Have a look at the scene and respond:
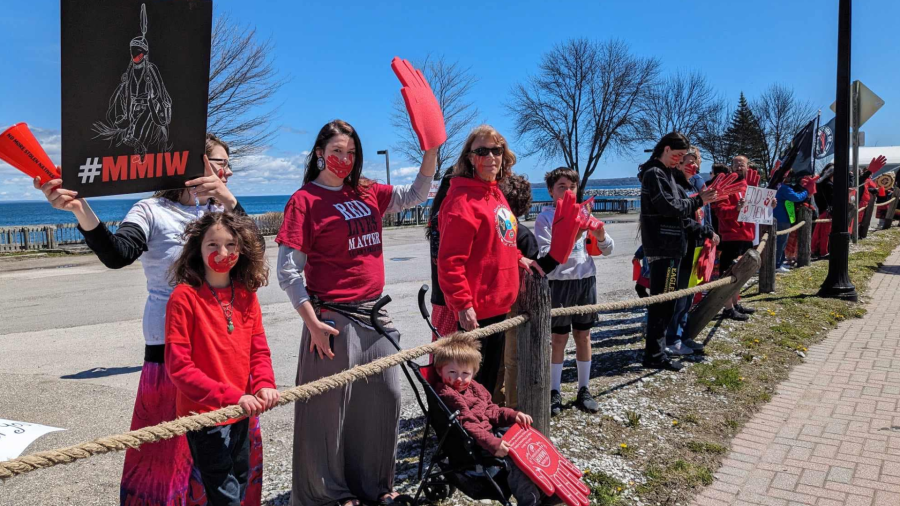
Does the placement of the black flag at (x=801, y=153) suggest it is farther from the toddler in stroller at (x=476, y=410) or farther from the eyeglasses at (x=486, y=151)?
the toddler in stroller at (x=476, y=410)

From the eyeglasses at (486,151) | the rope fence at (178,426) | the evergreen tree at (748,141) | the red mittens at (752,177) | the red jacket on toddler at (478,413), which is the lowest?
the red jacket on toddler at (478,413)

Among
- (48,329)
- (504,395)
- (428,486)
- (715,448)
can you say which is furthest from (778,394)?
(48,329)

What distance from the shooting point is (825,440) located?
4121 millimetres

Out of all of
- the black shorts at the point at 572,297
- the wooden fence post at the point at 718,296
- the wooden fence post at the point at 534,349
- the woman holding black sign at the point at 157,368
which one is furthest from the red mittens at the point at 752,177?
the woman holding black sign at the point at 157,368

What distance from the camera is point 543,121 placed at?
36.8 meters

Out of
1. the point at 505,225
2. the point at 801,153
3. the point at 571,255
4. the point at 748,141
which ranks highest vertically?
the point at 748,141

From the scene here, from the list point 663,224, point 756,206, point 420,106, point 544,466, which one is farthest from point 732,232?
point 420,106

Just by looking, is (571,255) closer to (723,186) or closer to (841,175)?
(723,186)

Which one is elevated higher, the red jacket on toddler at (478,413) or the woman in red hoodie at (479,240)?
the woman in red hoodie at (479,240)

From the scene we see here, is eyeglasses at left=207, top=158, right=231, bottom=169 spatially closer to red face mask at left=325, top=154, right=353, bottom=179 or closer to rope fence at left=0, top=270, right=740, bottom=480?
red face mask at left=325, top=154, right=353, bottom=179

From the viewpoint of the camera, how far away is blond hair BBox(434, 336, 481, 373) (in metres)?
3.04

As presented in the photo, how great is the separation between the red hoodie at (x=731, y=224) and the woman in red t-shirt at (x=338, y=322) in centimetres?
544

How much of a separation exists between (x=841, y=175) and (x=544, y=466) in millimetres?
7700

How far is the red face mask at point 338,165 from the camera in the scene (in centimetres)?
296
